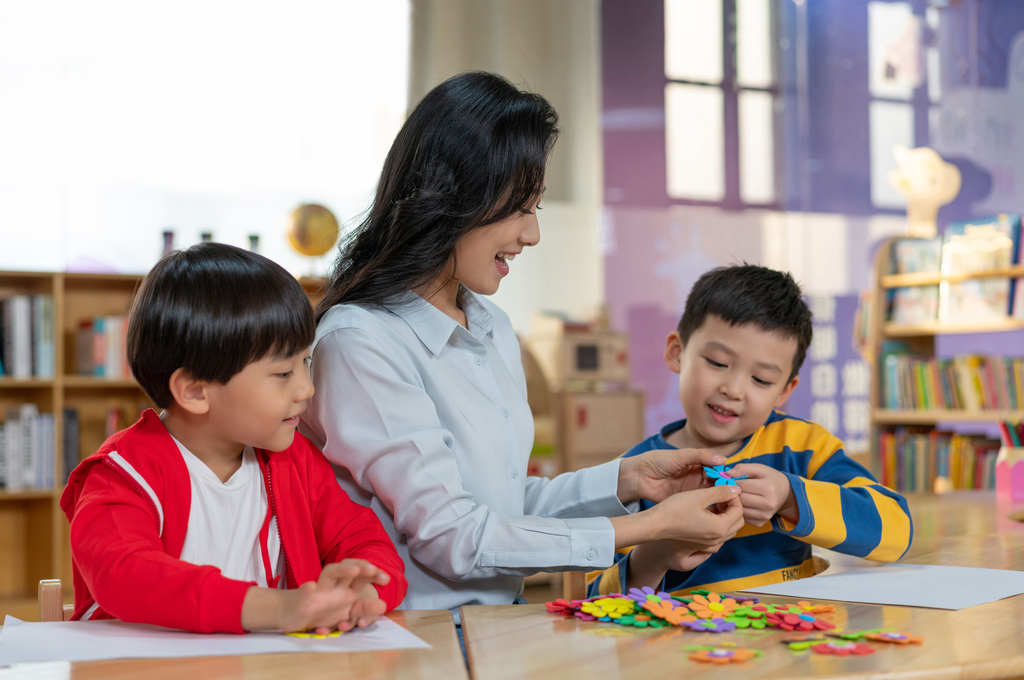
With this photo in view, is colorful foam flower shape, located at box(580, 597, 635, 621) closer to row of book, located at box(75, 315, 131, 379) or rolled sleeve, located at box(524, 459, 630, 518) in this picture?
rolled sleeve, located at box(524, 459, 630, 518)

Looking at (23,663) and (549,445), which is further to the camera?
(549,445)

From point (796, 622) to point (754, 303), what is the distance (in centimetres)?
62

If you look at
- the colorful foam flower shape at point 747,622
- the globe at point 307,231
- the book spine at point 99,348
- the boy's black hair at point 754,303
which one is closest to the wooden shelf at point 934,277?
the globe at point 307,231

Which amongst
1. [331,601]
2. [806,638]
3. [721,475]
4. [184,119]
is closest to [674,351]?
[721,475]

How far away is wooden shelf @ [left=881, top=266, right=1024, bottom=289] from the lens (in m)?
3.82

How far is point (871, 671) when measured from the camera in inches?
29.1

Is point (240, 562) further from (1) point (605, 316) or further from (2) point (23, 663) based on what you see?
(1) point (605, 316)

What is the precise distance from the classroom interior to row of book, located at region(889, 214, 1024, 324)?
0.04 ft

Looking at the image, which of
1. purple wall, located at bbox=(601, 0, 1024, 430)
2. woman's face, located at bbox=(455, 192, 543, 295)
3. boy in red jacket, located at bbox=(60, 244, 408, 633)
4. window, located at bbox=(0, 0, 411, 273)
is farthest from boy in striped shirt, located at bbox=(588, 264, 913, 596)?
purple wall, located at bbox=(601, 0, 1024, 430)

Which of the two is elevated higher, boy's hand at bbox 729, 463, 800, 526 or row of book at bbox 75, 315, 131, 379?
row of book at bbox 75, 315, 131, 379

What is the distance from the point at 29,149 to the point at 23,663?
4.23 meters

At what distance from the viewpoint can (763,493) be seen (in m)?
1.15

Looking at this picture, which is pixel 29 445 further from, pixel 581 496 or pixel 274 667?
pixel 274 667

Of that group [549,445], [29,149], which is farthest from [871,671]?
[29,149]
